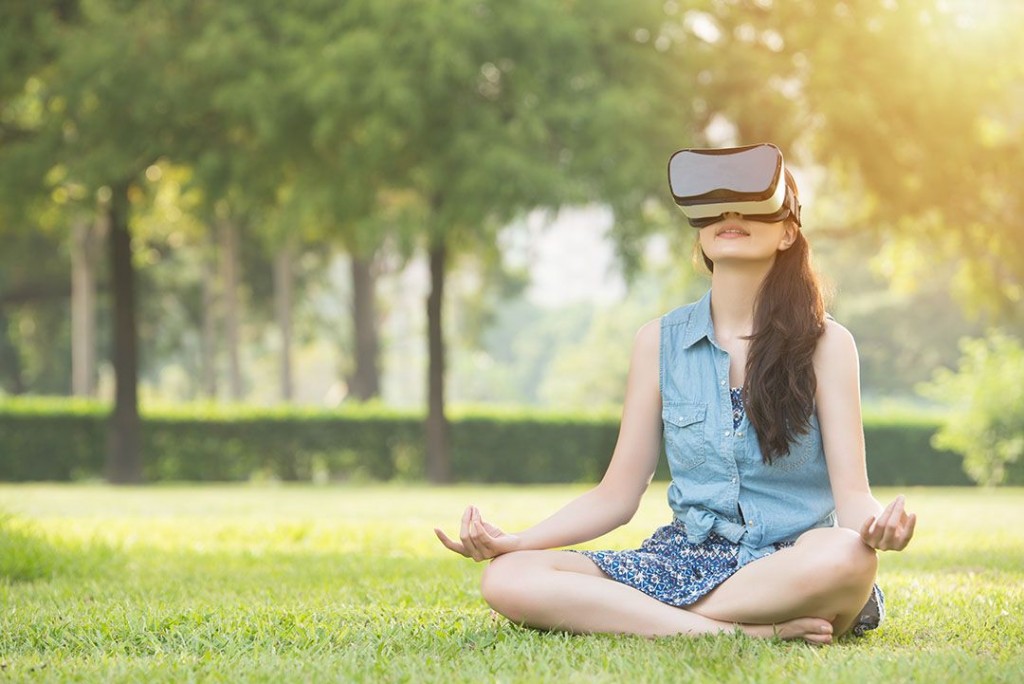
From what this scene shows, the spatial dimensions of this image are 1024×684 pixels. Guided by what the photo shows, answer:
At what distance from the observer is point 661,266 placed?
27062 mm

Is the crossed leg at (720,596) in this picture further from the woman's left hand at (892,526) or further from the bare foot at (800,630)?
the woman's left hand at (892,526)

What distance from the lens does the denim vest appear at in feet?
13.8

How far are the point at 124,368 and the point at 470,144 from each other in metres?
7.52

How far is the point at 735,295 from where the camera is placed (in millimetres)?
4395

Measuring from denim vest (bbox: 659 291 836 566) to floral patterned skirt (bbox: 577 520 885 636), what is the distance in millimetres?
42

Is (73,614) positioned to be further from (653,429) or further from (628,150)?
(628,150)

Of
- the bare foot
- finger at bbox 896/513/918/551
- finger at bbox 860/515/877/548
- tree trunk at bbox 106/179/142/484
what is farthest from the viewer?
tree trunk at bbox 106/179/142/484

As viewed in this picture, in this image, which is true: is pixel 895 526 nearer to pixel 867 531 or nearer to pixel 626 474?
pixel 867 531

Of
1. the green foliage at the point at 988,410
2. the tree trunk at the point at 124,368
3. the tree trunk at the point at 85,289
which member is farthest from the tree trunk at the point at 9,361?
the green foliage at the point at 988,410

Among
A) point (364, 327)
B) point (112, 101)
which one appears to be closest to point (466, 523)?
point (112, 101)

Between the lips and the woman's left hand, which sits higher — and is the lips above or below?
above

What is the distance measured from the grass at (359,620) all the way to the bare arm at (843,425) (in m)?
0.43

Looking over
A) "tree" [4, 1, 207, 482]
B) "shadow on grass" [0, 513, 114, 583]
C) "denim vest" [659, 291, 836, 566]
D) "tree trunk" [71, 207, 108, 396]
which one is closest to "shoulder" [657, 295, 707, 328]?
"denim vest" [659, 291, 836, 566]

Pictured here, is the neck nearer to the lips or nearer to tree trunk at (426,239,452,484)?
the lips
